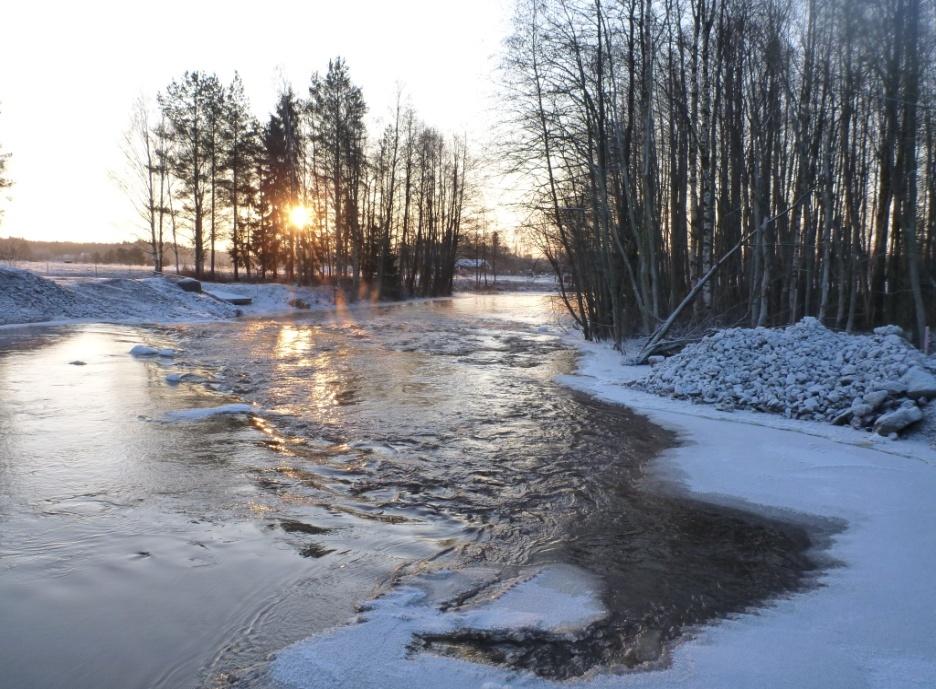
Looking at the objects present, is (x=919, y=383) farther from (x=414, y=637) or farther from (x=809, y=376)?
(x=414, y=637)

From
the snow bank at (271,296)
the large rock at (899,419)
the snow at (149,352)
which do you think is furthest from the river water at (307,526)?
the snow bank at (271,296)

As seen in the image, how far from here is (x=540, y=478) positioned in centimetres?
614

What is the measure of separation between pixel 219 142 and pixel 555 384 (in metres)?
33.5

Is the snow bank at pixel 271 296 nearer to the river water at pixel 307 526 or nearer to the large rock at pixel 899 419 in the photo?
the river water at pixel 307 526

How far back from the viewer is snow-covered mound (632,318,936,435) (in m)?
7.82

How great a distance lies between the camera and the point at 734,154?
53.0 ft

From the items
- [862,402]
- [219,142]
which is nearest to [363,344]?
[862,402]

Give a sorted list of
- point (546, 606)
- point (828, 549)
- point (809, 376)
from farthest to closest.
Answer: point (809, 376) < point (828, 549) < point (546, 606)

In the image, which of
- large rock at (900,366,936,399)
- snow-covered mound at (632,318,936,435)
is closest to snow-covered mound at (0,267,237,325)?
snow-covered mound at (632,318,936,435)

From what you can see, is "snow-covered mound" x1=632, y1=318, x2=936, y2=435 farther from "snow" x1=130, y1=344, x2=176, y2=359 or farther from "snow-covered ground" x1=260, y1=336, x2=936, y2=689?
"snow" x1=130, y1=344, x2=176, y2=359

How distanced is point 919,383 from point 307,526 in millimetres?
7485

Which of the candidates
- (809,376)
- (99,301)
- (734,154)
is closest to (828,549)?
(809,376)

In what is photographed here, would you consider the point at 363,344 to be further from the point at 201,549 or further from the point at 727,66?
the point at 201,549

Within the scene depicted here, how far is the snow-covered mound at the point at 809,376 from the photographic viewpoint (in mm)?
7816
